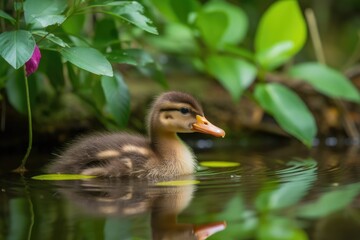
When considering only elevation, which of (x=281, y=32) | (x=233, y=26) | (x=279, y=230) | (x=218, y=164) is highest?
(x=233, y=26)

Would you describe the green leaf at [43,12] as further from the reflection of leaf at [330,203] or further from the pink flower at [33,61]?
the reflection of leaf at [330,203]

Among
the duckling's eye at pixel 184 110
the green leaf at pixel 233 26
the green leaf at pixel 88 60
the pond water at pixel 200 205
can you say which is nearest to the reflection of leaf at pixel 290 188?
the pond water at pixel 200 205

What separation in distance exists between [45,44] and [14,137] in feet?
5.85

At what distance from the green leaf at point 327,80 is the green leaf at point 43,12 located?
2309 mm

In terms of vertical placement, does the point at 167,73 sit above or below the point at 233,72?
above

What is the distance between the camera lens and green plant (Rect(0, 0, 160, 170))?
3.07 metres

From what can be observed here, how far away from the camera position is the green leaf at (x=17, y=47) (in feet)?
9.41

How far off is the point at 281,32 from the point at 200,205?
248 cm

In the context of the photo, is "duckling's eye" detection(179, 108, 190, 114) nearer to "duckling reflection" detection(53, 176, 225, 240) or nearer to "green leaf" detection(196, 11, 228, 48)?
"duckling reflection" detection(53, 176, 225, 240)

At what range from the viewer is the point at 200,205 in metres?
2.82

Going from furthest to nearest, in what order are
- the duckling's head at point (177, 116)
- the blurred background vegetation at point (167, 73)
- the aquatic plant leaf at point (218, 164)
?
the aquatic plant leaf at point (218, 164)
the duckling's head at point (177, 116)
the blurred background vegetation at point (167, 73)

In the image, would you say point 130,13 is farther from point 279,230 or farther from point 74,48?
point 279,230

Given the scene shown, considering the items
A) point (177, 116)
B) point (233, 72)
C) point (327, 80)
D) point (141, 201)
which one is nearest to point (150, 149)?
point (177, 116)

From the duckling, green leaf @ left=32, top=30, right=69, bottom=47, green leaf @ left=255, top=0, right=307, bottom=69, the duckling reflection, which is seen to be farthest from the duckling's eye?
green leaf @ left=255, top=0, right=307, bottom=69
